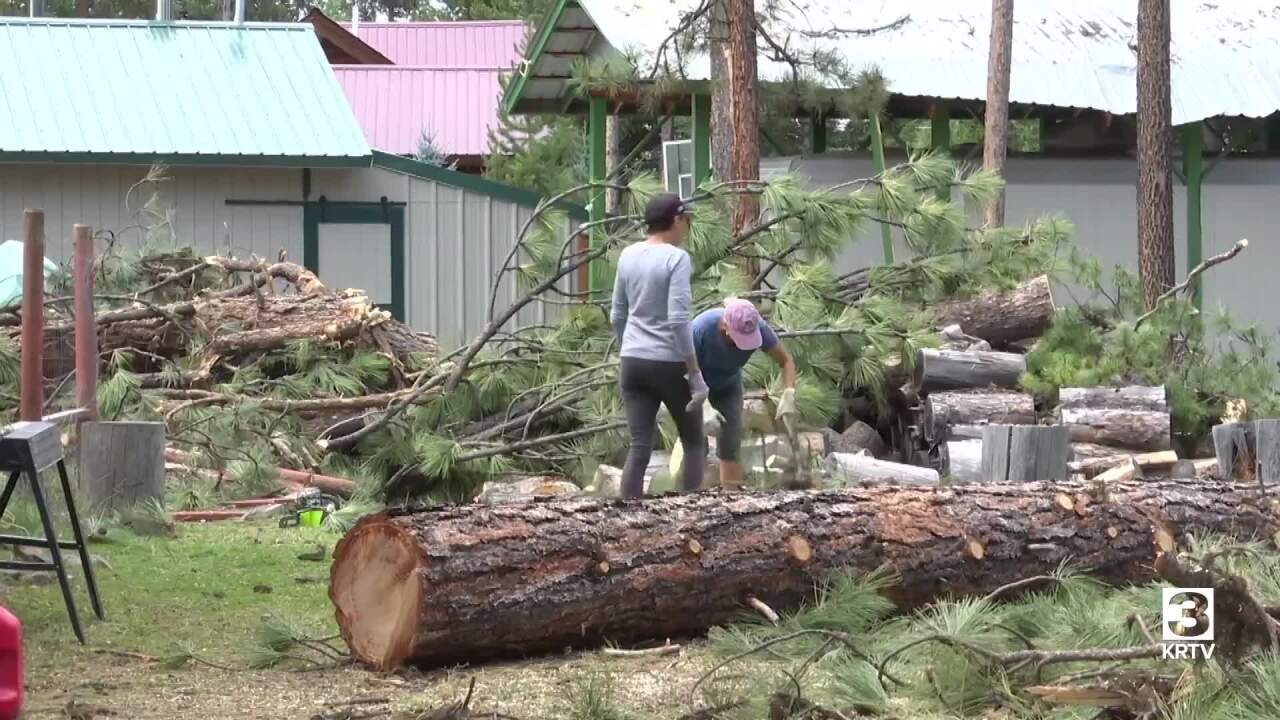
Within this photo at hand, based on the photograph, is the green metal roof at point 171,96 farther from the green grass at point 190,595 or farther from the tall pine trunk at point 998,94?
the green grass at point 190,595

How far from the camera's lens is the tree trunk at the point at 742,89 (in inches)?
535

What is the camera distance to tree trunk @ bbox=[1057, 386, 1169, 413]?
38.4 ft

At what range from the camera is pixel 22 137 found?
1580 centimetres

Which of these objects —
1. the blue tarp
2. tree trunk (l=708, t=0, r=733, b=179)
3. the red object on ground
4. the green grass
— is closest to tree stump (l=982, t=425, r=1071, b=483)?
the green grass

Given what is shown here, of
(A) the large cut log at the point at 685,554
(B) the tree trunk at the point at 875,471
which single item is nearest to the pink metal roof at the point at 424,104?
(B) the tree trunk at the point at 875,471

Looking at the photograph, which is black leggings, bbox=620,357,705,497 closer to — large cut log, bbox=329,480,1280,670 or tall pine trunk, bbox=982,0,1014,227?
large cut log, bbox=329,480,1280,670

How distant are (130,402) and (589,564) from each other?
5.84 meters

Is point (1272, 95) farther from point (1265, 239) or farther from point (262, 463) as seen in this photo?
point (262, 463)

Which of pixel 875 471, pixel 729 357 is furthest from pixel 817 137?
pixel 729 357

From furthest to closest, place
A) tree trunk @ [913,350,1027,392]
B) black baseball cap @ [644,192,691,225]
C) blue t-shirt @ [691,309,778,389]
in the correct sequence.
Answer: tree trunk @ [913,350,1027,392] → blue t-shirt @ [691,309,778,389] → black baseball cap @ [644,192,691,225]

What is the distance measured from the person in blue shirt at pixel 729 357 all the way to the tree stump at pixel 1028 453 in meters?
1.67

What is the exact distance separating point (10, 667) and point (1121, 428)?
9.68 metres

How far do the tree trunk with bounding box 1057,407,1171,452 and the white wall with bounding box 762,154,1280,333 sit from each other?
579 centimetres

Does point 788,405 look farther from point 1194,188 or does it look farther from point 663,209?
point 1194,188
